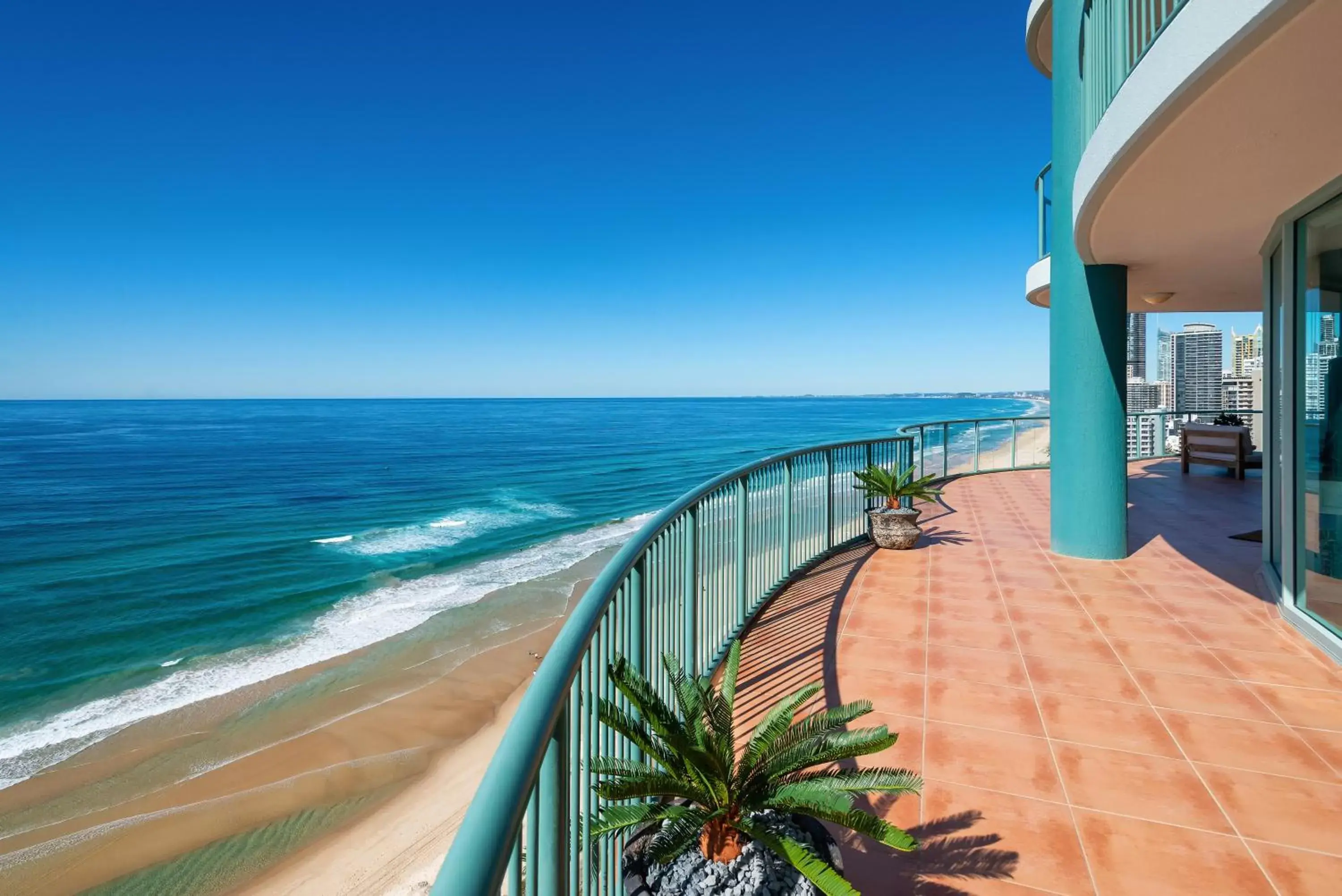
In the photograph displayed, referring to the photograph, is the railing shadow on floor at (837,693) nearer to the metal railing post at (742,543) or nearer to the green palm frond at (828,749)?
the metal railing post at (742,543)

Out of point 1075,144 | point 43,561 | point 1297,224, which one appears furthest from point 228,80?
point 1297,224

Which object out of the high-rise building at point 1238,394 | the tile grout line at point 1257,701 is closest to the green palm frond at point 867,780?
the tile grout line at point 1257,701

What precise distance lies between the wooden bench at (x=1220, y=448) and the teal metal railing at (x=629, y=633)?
28.8 ft

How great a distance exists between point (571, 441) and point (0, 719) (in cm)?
4200

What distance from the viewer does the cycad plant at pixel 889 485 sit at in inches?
272

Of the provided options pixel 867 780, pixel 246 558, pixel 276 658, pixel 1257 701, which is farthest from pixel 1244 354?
pixel 246 558

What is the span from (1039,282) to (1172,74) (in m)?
5.82

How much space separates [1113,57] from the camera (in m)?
4.14

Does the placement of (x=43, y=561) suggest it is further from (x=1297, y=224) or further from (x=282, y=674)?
(x=1297, y=224)

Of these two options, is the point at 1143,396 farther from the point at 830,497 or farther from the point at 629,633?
the point at 629,633

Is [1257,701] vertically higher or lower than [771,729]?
lower

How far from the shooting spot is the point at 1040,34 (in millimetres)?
7336

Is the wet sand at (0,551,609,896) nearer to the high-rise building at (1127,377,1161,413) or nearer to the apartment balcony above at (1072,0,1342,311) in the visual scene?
the apartment balcony above at (1072,0,1342,311)

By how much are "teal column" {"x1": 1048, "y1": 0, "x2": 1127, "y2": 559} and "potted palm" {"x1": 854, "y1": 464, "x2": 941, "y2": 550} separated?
57.2 inches
